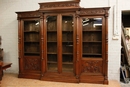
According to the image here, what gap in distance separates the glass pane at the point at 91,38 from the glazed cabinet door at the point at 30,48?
4.69 ft

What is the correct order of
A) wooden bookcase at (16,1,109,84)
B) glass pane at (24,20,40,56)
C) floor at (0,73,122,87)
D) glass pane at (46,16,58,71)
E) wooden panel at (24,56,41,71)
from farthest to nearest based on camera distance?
glass pane at (24,20,40,56) < wooden panel at (24,56,41,71) < glass pane at (46,16,58,71) < wooden bookcase at (16,1,109,84) < floor at (0,73,122,87)

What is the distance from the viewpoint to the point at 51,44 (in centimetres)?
391

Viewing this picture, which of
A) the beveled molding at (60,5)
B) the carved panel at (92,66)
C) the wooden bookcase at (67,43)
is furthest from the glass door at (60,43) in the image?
the carved panel at (92,66)

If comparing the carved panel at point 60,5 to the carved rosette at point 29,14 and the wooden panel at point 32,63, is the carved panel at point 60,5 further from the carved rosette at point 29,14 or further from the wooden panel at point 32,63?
the wooden panel at point 32,63

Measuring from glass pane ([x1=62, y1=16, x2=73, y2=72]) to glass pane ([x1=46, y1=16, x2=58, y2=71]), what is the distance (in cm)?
25

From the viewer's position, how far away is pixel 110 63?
398 centimetres

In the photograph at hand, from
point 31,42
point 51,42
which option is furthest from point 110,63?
point 31,42

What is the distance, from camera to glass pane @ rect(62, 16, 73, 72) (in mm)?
3746

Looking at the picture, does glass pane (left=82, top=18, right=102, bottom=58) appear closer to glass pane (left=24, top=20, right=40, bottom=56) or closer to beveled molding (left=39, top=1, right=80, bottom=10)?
beveled molding (left=39, top=1, right=80, bottom=10)

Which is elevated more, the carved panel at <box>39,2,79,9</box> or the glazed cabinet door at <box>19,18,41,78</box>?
the carved panel at <box>39,2,79,9</box>

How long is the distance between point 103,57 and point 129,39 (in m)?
1.94

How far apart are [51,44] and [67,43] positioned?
1.63 feet

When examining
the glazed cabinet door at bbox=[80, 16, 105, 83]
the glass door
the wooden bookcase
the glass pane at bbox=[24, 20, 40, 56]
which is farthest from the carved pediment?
the glass pane at bbox=[24, 20, 40, 56]

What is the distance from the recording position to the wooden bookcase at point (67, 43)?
3584mm
